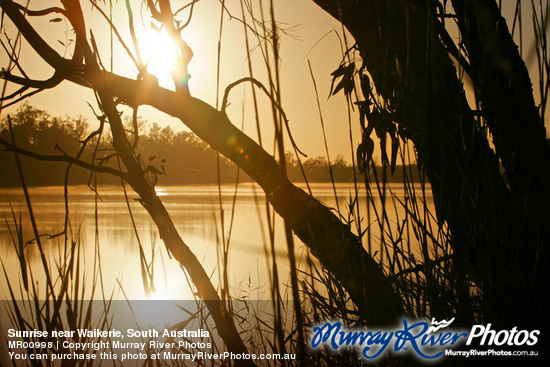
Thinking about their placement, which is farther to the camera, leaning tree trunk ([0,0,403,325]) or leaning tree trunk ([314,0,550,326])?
leaning tree trunk ([0,0,403,325])

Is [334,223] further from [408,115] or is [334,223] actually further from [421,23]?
[421,23]

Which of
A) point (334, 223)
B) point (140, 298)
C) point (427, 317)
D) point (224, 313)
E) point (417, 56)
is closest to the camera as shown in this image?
point (224, 313)

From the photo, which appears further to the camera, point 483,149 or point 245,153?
point 245,153

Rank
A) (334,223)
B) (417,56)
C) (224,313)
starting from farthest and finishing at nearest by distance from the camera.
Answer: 1. (334,223)
2. (417,56)
3. (224,313)

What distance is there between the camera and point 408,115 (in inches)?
27.0

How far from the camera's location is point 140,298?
7.59 feet

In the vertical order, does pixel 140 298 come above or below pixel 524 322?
below

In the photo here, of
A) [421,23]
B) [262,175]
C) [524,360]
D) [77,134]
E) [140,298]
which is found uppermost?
[421,23]

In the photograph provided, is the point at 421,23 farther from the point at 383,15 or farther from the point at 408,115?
the point at 408,115

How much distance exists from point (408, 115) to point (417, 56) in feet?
0.53

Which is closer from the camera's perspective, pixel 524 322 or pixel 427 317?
pixel 524 322

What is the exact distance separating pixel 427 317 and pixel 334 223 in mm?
296

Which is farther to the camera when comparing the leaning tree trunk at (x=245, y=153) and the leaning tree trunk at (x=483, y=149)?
the leaning tree trunk at (x=245, y=153)

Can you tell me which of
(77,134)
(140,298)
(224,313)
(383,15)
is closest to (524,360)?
(224,313)
